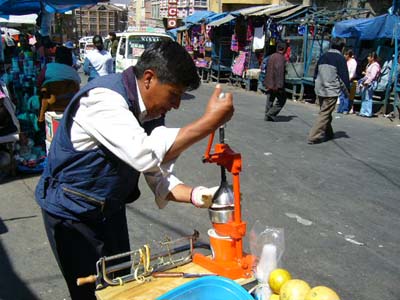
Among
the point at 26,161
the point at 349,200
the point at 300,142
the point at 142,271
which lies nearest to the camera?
the point at 142,271

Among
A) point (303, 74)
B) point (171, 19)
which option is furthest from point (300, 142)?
point (171, 19)

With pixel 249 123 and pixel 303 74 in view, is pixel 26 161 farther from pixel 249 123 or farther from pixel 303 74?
pixel 303 74

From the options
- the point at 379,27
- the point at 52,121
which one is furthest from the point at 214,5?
the point at 52,121

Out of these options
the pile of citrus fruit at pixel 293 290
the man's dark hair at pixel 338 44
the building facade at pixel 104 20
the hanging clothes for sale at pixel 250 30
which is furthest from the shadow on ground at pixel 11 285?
the building facade at pixel 104 20

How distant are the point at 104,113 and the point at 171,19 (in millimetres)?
33584

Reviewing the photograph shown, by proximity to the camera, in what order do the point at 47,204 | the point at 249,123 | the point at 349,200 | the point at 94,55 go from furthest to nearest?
1. the point at 249,123
2. the point at 94,55
3. the point at 349,200
4. the point at 47,204

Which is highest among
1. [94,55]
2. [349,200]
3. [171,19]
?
[171,19]

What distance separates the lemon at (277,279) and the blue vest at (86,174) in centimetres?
73

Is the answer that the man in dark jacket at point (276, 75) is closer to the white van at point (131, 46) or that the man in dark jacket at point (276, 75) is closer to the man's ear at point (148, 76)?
the white van at point (131, 46)

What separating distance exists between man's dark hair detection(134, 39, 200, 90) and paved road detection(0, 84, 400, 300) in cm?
222

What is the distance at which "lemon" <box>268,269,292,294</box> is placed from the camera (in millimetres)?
1606

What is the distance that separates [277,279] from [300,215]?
10.2 ft

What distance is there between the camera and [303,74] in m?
13.5

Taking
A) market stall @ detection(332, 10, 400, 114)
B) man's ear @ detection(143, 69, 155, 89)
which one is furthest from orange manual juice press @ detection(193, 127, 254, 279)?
market stall @ detection(332, 10, 400, 114)
